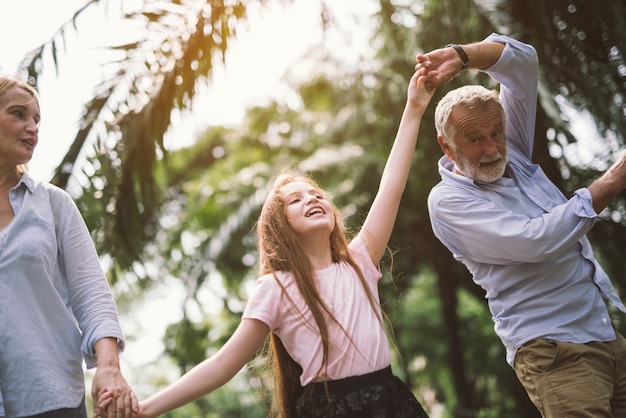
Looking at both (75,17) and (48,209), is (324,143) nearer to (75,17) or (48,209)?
(75,17)

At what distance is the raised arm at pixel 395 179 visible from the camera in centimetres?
309

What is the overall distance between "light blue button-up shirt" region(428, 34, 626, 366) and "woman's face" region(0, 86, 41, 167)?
1496mm

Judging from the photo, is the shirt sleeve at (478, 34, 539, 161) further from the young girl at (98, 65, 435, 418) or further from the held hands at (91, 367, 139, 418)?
the held hands at (91, 367, 139, 418)

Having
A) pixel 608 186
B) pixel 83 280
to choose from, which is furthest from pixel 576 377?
pixel 83 280

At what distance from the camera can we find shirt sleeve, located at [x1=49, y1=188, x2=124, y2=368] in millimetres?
2670

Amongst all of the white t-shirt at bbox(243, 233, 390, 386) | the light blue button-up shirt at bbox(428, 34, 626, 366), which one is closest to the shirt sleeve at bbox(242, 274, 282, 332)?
the white t-shirt at bbox(243, 233, 390, 386)

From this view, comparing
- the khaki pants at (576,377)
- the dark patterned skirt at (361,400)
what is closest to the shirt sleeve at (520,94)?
the khaki pants at (576,377)

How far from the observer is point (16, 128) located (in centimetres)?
271

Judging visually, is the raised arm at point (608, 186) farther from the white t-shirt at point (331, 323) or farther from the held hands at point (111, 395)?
the held hands at point (111, 395)

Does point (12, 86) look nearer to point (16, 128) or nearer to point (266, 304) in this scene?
point (16, 128)

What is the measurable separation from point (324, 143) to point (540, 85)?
5.93 metres

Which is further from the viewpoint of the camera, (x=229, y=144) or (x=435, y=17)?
(x=229, y=144)

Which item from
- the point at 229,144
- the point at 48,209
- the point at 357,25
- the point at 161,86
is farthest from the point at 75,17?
the point at 229,144

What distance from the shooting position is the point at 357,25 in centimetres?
879
